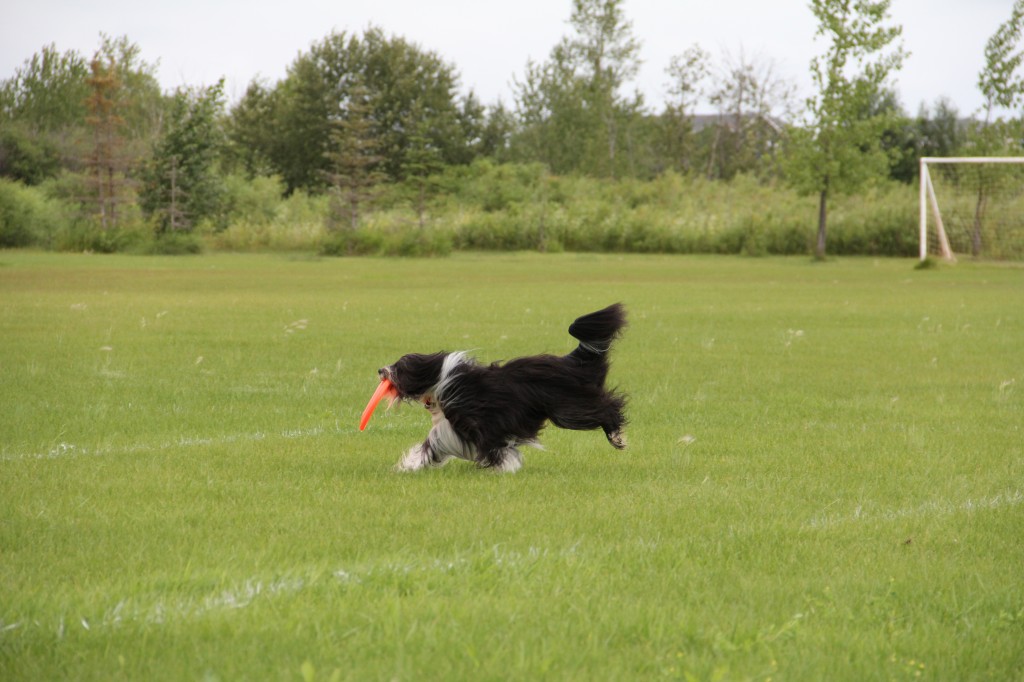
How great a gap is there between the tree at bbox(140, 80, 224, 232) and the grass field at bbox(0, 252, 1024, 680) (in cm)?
3446

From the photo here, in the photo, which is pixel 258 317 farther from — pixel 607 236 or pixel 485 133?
pixel 485 133

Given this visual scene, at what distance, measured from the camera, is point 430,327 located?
16.0 m

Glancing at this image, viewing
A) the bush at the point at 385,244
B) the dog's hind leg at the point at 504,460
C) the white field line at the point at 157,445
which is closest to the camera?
the dog's hind leg at the point at 504,460

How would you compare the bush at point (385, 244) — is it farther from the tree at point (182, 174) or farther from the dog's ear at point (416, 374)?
the dog's ear at point (416, 374)

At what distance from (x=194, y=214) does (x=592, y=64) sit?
103 ft

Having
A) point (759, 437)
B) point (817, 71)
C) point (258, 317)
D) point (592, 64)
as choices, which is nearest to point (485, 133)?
point (592, 64)

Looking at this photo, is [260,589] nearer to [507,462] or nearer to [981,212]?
[507,462]

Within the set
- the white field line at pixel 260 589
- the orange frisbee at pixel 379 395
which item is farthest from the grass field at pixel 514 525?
the orange frisbee at pixel 379 395

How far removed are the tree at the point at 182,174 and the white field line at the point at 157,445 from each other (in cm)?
3928

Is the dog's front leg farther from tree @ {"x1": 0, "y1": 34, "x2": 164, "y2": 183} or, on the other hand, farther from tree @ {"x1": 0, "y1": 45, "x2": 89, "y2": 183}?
tree @ {"x1": 0, "y1": 45, "x2": 89, "y2": 183}

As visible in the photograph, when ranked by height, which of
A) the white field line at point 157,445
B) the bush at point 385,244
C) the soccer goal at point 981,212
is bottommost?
the white field line at point 157,445

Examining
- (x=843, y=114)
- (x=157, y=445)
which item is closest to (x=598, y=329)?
(x=157, y=445)

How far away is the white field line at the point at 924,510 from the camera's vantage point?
5609mm

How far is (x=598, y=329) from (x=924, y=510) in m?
1.98
